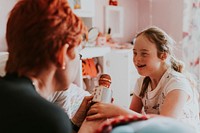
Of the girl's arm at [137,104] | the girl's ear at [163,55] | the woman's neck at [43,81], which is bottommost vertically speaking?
the girl's arm at [137,104]

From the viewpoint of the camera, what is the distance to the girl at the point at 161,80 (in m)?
1.28

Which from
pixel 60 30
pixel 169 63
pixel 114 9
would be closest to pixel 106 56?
pixel 114 9

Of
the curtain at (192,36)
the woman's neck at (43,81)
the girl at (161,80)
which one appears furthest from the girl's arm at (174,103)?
the curtain at (192,36)

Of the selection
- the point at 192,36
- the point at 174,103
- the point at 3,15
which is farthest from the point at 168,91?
the point at 192,36

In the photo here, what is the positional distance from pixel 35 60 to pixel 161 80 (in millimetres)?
815

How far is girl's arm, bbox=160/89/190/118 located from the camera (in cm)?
122

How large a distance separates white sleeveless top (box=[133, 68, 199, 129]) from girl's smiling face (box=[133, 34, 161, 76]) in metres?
0.07

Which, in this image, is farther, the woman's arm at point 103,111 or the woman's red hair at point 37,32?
the woman's arm at point 103,111

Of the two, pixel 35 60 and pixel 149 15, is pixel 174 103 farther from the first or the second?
pixel 149 15

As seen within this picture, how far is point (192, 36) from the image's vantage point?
314 centimetres

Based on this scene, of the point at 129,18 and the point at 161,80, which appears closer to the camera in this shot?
the point at 161,80

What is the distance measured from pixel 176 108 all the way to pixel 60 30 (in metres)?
0.73

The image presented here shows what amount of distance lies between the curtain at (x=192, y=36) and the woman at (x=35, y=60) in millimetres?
2573

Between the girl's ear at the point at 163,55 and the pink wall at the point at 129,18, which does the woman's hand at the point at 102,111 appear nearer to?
the girl's ear at the point at 163,55
